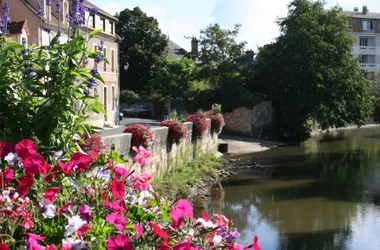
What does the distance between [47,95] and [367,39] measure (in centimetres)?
5800

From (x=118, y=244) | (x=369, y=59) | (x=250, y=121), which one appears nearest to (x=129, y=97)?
(x=250, y=121)

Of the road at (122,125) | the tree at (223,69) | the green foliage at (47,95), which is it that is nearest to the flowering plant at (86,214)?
the green foliage at (47,95)

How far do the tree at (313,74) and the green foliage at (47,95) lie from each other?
2693cm

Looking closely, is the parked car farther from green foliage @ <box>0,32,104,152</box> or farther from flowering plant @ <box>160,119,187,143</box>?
green foliage @ <box>0,32,104,152</box>

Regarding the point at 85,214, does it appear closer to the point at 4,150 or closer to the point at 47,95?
the point at 4,150

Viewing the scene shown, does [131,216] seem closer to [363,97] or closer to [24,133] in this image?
[24,133]

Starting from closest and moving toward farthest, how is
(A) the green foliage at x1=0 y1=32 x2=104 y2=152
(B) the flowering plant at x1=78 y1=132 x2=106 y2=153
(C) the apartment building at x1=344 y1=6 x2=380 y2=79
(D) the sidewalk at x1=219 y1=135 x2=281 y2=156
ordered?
(A) the green foliage at x1=0 y1=32 x2=104 y2=152 → (B) the flowering plant at x1=78 y1=132 x2=106 y2=153 → (D) the sidewalk at x1=219 y1=135 x2=281 y2=156 → (C) the apartment building at x1=344 y1=6 x2=380 y2=79

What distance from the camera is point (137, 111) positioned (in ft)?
135

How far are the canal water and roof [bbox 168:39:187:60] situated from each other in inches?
1260

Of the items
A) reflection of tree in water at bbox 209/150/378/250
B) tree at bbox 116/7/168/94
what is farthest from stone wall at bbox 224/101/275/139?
tree at bbox 116/7/168/94

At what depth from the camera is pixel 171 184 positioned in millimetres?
13383

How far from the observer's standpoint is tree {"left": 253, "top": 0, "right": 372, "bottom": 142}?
96.5 ft

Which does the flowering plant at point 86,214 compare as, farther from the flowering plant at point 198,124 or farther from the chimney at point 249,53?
the chimney at point 249,53

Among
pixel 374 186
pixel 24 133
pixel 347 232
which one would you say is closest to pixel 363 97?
pixel 374 186
